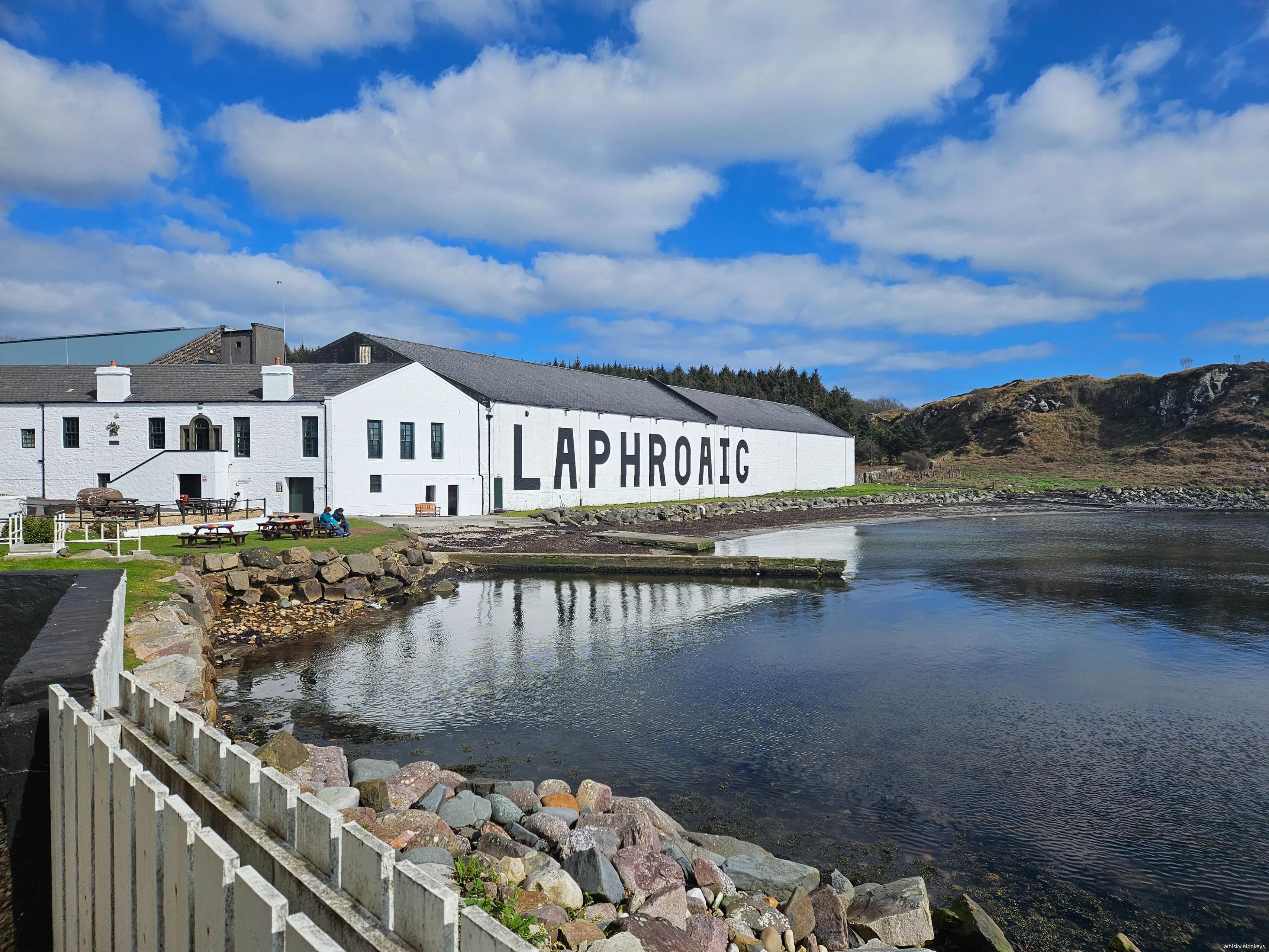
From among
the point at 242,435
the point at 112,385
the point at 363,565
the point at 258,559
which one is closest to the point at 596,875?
the point at 258,559

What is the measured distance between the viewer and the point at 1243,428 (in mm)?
88188

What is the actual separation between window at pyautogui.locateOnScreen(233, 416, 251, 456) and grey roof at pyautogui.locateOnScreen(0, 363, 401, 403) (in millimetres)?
829

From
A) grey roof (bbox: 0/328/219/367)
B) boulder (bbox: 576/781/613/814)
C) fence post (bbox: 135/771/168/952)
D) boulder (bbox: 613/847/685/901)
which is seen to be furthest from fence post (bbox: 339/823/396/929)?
grey roof (bbox: 0/328/219/367)

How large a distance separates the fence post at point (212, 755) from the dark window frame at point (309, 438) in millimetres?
31954

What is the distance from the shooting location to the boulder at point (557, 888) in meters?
5.33

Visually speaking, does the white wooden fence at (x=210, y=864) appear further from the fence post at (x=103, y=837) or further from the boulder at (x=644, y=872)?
the boulder at (x=644, y=872)

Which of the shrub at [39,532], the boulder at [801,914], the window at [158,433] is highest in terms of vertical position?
the window at [158,433]

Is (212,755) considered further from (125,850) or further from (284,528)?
(284,528)

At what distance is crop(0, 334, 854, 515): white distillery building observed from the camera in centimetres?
3369

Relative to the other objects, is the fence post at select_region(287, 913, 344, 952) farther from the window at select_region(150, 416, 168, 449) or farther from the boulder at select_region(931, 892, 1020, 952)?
the window at select_region(150, 416, 168, 449)

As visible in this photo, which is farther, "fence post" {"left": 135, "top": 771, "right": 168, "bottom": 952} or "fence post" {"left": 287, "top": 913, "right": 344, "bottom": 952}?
"fence post" {"left": 135, "top": 771, "right": 168, "bottom": 952}

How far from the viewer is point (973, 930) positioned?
5859mm

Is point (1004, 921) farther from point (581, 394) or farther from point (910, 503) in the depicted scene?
point (910, 503)

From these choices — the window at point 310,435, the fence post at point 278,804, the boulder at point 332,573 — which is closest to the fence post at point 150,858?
the fence post at point 278,804
